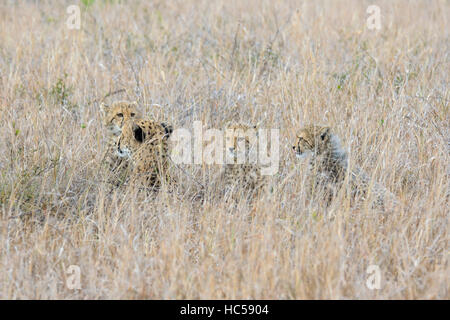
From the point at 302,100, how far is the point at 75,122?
81.2 inches

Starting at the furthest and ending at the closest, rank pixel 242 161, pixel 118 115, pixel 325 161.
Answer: pixel 118 115 → pixel 325 161 → pixel 242 161

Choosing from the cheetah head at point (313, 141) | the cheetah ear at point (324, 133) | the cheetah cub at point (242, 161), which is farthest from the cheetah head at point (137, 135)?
the cheetah ear at point (324, 133)

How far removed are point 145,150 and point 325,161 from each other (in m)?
1.37

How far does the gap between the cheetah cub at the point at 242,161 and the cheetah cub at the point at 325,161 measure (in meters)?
0.37

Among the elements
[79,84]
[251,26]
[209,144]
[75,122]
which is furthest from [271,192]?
[251,26]

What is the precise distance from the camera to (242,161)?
474cm

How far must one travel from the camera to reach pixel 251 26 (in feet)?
26.2

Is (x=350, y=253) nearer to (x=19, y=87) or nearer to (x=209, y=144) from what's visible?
(x=209, y=144)

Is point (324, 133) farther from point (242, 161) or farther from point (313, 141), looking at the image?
point (242, 161)

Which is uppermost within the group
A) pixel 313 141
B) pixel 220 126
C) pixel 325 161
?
pixel 220 126

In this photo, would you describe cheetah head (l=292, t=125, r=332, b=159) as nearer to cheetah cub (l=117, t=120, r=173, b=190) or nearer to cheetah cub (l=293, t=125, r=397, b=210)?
cheetah cub (l=293, t=125, r=397, b=210)

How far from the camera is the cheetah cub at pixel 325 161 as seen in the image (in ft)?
15.1

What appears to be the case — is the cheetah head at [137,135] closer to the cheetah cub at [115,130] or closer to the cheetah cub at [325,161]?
the cheetah cub at [115,130]

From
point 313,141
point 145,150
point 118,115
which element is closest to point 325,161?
point 313,141
